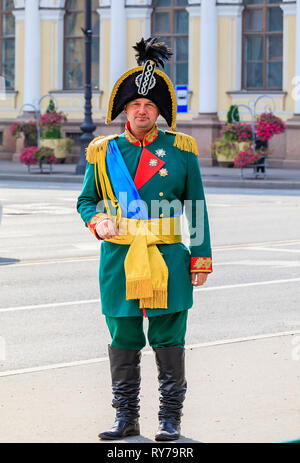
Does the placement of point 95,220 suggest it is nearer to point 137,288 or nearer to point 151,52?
point 137,288

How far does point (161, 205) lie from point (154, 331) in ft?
2.07

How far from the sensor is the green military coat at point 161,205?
602 cm

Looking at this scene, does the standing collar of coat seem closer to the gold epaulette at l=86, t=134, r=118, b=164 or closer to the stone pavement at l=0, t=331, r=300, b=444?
the gold epaulette at l=86, t=134, r=118, b=164

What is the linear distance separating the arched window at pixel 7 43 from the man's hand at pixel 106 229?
1425 inches

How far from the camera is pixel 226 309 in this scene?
10516 mm

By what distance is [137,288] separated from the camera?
5.94 metres

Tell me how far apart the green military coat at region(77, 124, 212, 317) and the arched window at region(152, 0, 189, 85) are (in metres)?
32.3

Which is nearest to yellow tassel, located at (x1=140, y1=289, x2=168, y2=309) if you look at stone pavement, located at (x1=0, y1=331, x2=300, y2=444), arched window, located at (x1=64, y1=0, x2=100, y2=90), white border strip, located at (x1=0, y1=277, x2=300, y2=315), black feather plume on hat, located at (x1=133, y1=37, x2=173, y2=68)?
stone pavement, located at (x1=0, y1=331, x2=300, y2=444)

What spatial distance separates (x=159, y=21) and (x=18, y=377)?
106 ft

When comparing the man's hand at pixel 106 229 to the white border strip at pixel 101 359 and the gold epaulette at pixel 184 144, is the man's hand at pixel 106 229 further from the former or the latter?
the white border strip at pixel 101 359

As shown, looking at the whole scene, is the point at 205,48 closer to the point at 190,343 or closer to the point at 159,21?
the point at 159,21

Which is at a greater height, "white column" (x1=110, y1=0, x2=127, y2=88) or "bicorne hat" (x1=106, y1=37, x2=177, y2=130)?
"white column" (x1=110, y1=0, x2=127, y2=88)

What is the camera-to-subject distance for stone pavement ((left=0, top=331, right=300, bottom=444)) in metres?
6.04

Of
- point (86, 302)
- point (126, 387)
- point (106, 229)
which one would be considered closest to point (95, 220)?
point (106, 229)
